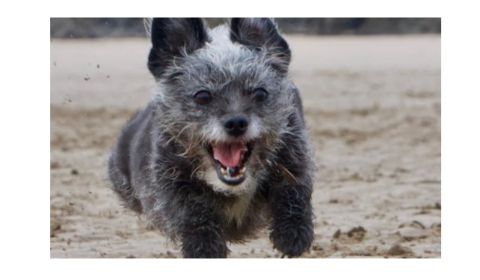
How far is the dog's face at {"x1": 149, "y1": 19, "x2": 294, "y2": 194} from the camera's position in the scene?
21.2 ft

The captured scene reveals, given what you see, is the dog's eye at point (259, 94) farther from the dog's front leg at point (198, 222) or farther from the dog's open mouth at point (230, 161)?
the dog's front leg at point (198, 222)

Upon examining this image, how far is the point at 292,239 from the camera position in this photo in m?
6.58

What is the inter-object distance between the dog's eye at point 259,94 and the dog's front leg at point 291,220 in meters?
0.51

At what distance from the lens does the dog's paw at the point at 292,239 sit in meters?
6.57

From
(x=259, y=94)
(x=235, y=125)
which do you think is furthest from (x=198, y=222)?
(x=259, y=94)

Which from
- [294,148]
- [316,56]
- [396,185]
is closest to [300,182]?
[294,148]

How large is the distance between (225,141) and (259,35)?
829 millimetres

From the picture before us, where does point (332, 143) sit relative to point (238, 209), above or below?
below

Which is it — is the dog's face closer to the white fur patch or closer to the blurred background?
Result: the white fur patch

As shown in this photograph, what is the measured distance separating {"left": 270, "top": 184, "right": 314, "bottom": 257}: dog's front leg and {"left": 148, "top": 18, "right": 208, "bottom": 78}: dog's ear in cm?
93

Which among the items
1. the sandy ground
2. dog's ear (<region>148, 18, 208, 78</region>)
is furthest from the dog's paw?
dog's ear (<region>148, 18, 208, 78</region>)

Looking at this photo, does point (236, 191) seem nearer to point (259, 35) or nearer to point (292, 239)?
point (292, 239)

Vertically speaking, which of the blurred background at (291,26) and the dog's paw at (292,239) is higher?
the blurred background at (291,26)

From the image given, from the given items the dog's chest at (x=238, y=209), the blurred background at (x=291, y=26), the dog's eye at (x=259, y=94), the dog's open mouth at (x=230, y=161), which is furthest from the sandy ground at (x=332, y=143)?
the dog's eye at (x=259, y=94)
